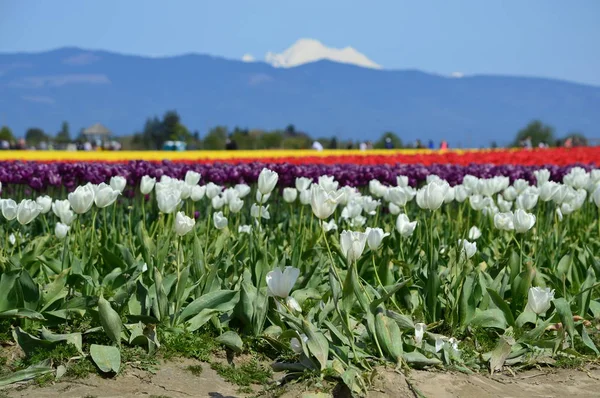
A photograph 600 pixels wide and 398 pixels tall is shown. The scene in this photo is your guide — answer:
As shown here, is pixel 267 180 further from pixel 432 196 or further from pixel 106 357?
pixel 106 357

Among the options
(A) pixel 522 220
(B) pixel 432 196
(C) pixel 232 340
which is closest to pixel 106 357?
(C) pixel 232 340

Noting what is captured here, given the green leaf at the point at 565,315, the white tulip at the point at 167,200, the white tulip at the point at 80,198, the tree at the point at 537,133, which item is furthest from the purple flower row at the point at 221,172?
the tree at the point at 537,133

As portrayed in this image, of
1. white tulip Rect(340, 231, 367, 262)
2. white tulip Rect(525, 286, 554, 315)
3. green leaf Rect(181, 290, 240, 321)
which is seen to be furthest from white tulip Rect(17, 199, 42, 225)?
white tulip Rect(525, 286, 554, 315)

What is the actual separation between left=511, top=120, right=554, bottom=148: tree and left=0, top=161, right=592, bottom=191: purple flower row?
164 ft

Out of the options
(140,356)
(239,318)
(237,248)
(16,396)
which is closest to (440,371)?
(239,318)

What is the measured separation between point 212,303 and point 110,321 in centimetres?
69

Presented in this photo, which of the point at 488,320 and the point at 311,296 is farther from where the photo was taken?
the point at 311,296

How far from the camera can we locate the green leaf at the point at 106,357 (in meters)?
4.56

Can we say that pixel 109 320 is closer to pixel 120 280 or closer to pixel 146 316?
pixel 146 316

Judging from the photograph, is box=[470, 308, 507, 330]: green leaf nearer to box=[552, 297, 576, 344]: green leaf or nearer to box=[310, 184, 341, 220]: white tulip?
box=[552, 297, 576, 344]: green leaf

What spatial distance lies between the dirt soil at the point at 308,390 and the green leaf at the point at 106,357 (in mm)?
61

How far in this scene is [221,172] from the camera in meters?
12.4

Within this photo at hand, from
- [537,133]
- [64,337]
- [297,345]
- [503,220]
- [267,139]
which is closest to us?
[297,345]

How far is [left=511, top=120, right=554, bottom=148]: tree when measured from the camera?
63812 millimetres
